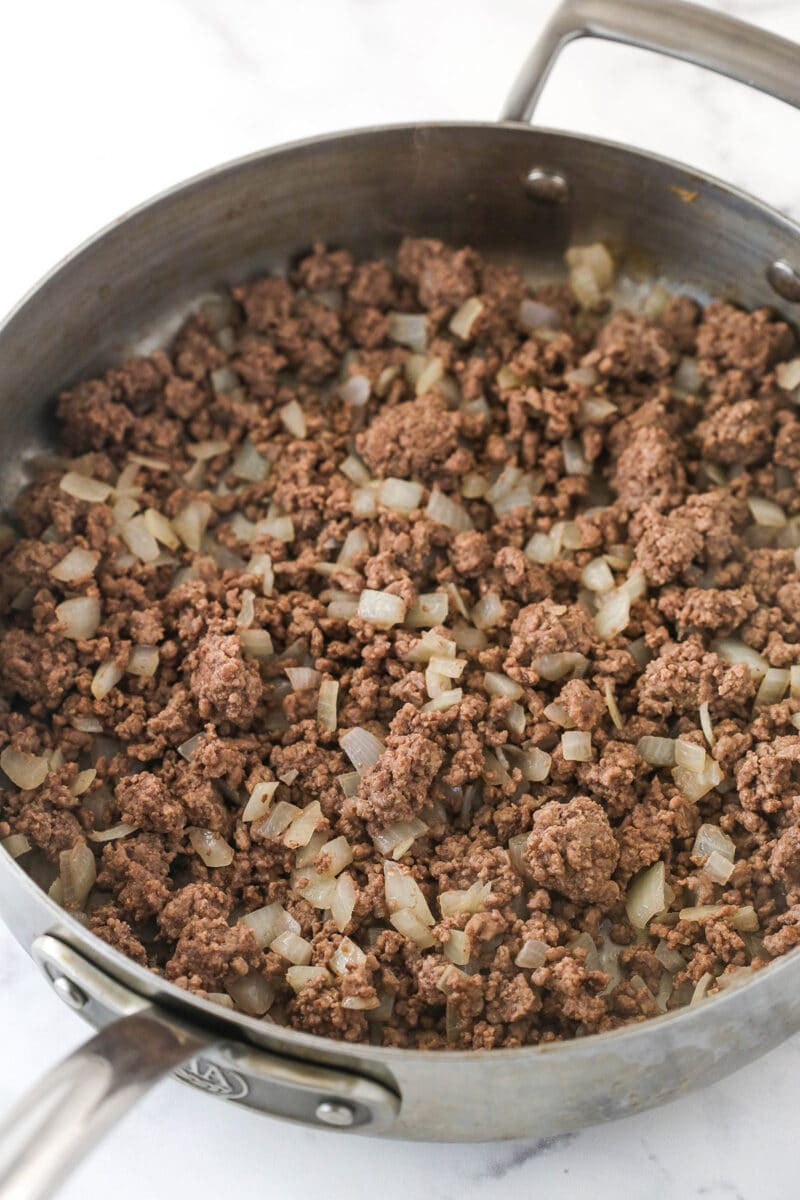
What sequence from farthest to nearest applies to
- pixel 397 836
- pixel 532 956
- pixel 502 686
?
pixel 502 686
pixel 397 836
pixel 532 956

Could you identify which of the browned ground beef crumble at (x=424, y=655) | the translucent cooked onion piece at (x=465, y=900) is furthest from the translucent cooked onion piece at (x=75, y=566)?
the translucent cooked onion piece at (x=465, y=900)

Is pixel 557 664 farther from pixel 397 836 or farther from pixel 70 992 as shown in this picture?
pixel 70 992

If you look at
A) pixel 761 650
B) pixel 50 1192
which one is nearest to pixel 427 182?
pixel 761 650

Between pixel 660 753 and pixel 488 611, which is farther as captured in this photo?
pixel 488 611

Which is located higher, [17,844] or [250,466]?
[250,466]

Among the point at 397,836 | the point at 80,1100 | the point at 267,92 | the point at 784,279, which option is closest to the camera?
the point at 80,1100

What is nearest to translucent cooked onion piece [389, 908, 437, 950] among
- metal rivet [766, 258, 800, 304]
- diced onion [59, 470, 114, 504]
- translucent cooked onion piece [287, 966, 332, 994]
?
translucent cooked onion piece [287, 966, 332, 994]

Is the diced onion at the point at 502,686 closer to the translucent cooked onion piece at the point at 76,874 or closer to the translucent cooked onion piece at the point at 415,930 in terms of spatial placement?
the translucent cooked onion piece at the point at 415,930

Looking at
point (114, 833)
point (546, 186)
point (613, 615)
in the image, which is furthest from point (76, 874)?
point (546, 186)
